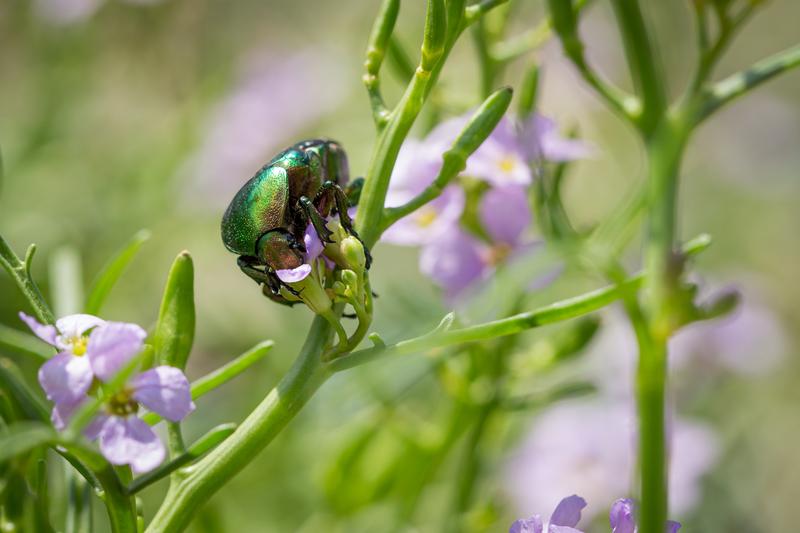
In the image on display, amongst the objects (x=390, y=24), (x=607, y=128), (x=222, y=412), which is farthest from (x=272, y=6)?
(x=390, y=24)

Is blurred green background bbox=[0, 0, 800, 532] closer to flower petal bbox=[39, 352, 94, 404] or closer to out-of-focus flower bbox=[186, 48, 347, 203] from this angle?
out-of-focus flower bbox=[186, 48, 347, 203]

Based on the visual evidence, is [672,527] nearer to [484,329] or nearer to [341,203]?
[484,329]

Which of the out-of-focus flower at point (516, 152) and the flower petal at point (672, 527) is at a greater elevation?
the out-of-focus flower at point (516, 152)

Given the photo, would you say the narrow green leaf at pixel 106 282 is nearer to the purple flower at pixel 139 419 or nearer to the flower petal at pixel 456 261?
the purple flower at pixel 139 419

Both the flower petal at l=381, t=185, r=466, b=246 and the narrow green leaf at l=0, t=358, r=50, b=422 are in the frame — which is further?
the flower petal at l=381, t=185, r=466, b=246

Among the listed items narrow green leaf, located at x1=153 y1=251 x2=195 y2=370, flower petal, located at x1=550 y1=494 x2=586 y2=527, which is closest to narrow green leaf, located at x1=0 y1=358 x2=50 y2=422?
narrow green leaf, located at x1=153 y1=251 x2=195 y2=370

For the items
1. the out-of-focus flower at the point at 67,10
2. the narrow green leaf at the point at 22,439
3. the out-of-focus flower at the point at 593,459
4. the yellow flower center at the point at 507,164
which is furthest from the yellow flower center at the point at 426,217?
the out-of-focus flower at the point at 67,10

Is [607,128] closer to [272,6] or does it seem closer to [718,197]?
[718,197]
